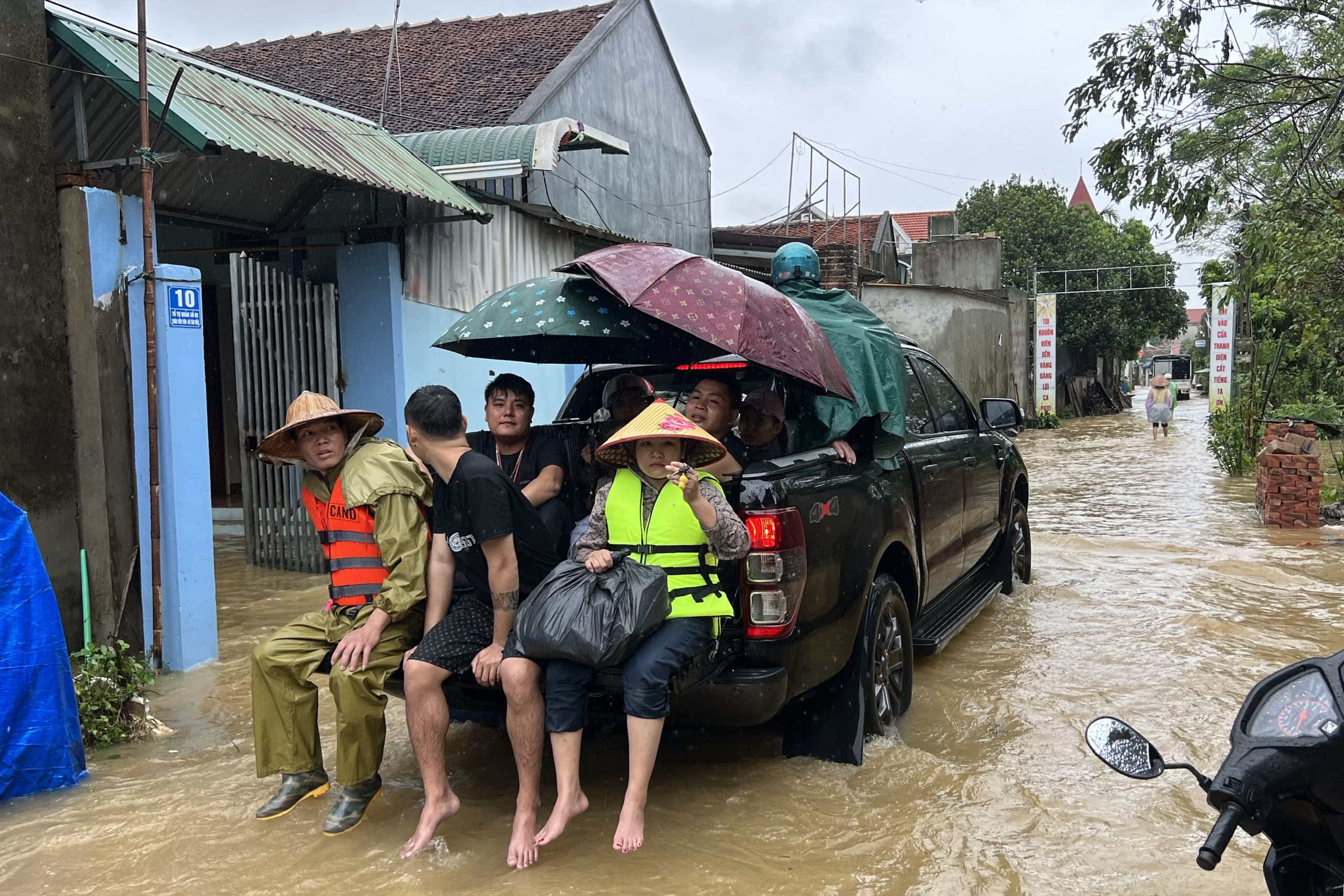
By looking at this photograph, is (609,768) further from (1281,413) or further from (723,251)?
(723,251)

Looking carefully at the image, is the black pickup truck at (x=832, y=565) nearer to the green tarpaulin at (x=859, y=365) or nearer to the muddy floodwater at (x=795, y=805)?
the green tarpaulin at (x=859, y=365)

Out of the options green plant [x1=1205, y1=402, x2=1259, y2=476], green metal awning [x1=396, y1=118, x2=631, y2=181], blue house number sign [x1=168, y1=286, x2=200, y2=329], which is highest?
green metal awning [x1=396, y1=118, x2=631, y2=181]

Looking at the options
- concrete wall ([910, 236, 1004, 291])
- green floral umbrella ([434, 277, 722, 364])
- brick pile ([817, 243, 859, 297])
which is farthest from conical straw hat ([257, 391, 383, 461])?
concrete wall ([910, 236, 1004, 291])

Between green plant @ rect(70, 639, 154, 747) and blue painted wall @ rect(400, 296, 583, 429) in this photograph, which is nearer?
green plant @ rect(70, 639, 154, 747)

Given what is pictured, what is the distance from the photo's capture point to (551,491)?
13.7 ft

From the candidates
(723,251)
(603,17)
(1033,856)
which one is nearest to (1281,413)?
(723,251)

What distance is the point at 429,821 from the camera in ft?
11.8

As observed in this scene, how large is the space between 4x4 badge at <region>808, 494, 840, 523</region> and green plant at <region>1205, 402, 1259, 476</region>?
13.0 metres

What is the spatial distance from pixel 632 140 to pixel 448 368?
27.7ft

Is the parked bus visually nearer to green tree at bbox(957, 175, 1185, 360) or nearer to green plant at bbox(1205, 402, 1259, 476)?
green tree at bbox(957, 175, 1185, 360)

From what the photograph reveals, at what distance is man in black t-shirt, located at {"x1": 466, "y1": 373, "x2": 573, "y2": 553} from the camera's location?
419 cm

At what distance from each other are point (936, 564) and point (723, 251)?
14.8 meters

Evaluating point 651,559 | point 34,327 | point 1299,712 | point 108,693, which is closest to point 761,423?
point 651,559

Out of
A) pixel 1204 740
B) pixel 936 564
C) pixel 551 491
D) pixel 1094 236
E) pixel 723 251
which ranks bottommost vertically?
pixel 1204 740
